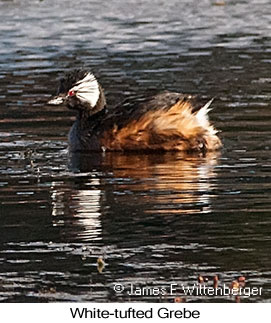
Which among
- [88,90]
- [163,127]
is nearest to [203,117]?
[163,127]

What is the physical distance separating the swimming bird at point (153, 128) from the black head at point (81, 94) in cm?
54

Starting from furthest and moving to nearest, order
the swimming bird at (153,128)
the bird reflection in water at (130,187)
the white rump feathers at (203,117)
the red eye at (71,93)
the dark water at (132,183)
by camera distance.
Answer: the red eye at (71,93) < the white rump feathers at (203,117) < the swimming bird at (153,128) < the bird reflection in water at (130,187) < the dark water at (132,183)

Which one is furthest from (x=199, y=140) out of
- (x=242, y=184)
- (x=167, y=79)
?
(x=167, y=79)

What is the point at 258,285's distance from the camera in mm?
8594

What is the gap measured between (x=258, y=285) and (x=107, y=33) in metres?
16.8

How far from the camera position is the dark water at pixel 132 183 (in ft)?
30.0

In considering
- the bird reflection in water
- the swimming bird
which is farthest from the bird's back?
the bird reflection in water

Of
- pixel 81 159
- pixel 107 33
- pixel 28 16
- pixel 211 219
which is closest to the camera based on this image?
pixel 211 219

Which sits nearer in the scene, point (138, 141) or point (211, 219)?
point (211, 219)

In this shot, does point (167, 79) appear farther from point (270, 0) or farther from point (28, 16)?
point (270, 0)

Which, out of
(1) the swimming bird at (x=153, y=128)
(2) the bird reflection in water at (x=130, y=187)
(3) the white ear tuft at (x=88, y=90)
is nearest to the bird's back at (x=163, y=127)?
(1) the swimming bird at (x=153, y=128)

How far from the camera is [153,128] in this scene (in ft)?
46.5

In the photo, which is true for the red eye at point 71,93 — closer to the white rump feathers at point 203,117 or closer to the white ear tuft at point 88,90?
the white ear tuft at point 88,90

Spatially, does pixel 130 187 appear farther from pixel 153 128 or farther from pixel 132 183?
pixel 153 128
